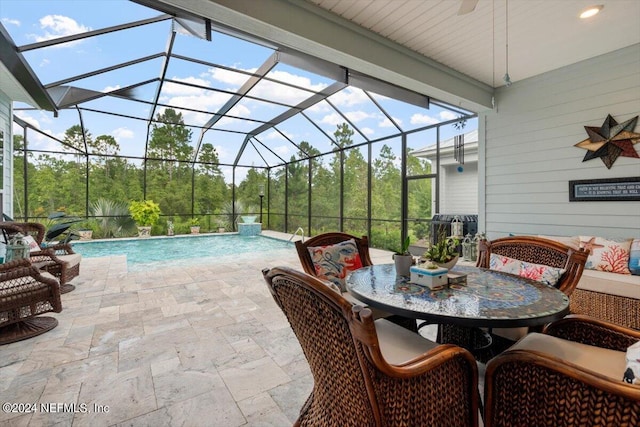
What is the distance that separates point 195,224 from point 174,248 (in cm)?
311

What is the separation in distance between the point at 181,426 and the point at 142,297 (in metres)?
2.73

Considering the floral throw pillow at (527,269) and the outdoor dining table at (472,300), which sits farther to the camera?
the floral throw pillow at (527,269)

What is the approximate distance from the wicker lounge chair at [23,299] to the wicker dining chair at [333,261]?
2.33 metres

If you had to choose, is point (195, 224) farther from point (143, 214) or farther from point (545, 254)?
point (545, 254)

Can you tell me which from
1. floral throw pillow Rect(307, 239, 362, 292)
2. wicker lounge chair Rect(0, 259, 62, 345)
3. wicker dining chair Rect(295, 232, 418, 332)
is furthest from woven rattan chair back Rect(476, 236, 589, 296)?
wicker lounge chair Rect(0, 259, 62, 345)

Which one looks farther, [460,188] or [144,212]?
[144,212]

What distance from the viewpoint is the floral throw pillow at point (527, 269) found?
83.5 inches

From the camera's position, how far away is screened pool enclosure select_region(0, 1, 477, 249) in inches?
174

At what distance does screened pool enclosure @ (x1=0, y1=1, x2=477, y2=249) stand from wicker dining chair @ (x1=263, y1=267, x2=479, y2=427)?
9.37 ft

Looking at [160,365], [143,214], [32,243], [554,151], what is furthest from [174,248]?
[554,151]

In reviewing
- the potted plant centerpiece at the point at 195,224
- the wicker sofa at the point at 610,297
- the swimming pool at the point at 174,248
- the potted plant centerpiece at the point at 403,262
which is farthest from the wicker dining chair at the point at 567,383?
the potted plant centerpiece at the point at 195,224

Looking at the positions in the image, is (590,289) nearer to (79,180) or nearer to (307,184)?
(307,184)

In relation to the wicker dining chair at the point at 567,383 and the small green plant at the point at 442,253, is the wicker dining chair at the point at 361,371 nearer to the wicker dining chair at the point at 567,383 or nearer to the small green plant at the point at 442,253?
the wicker dining chair at the point at 567,383

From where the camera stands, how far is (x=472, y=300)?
1603 mm
